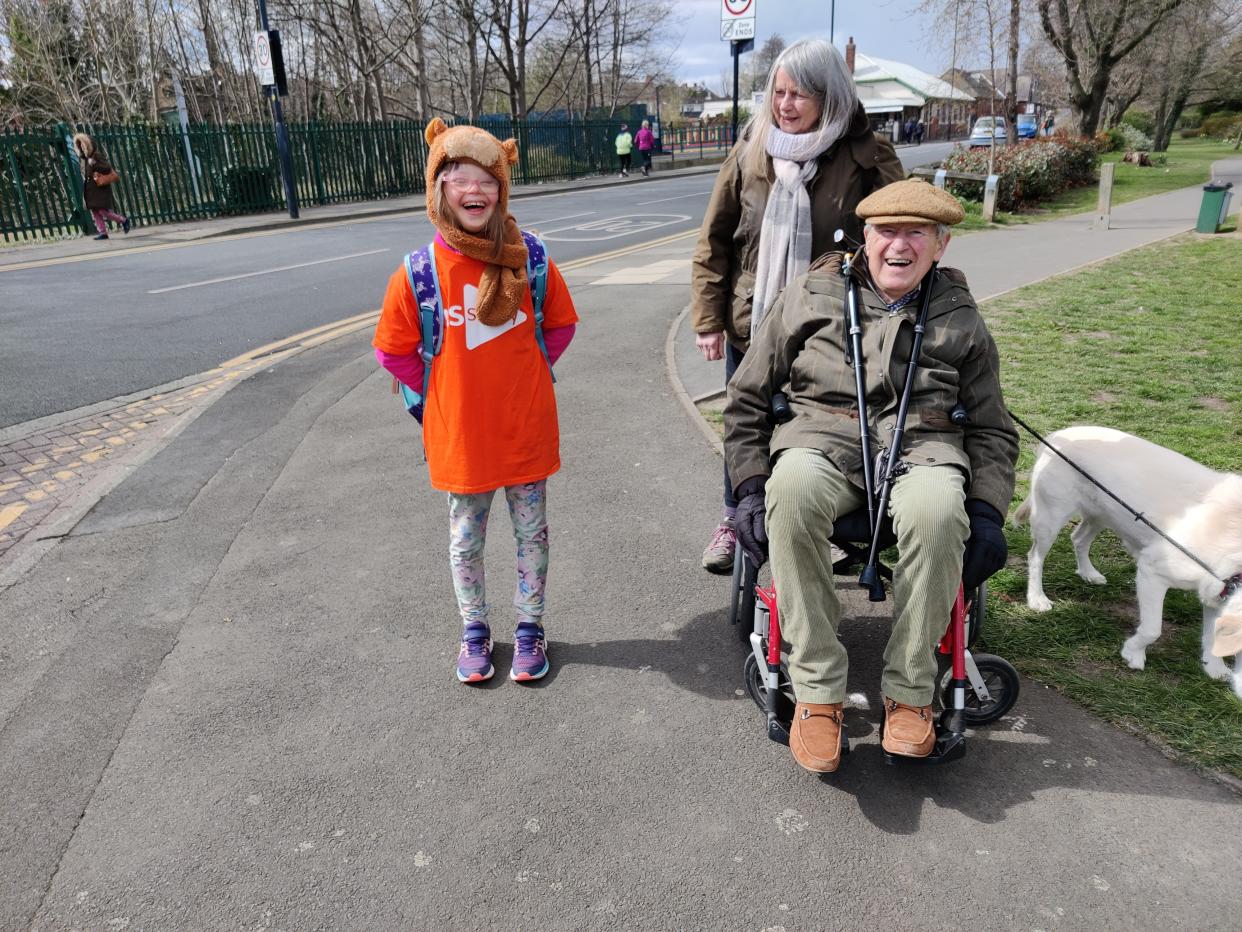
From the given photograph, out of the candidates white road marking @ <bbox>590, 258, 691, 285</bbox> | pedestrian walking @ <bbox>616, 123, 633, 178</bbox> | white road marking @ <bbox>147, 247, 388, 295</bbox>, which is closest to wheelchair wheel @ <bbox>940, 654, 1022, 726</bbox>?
white road marking @ <bbox>590, 258, 691, 285</bbox>

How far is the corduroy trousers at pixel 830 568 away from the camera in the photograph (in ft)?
8.18

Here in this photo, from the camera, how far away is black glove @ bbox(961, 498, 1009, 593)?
100.0 inches

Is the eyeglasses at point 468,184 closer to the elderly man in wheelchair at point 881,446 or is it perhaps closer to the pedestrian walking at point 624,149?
the elderly man in wheelchair at point 881,446

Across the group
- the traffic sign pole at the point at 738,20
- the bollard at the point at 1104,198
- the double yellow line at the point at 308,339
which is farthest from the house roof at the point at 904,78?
the double yellow line at the point at 308,339

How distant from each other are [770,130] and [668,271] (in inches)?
332

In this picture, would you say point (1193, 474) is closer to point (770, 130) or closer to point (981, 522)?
point (981, 522)

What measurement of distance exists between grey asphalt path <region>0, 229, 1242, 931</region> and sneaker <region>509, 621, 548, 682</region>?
6cm

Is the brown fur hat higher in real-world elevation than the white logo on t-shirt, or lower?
higher

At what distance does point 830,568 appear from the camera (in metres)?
2.63

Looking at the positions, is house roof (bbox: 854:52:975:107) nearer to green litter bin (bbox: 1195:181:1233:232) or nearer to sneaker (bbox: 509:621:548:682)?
green litter bin (bbox: 1195:181:1233:232)

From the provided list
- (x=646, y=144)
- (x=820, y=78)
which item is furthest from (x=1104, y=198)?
(x=646, y=144)

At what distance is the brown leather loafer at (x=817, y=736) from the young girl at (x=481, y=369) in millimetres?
1011

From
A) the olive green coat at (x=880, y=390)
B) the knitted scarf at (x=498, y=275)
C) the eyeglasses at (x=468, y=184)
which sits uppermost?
the eyeglasses at (x=468, y=184)

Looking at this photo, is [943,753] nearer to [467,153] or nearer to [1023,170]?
[467,153]
